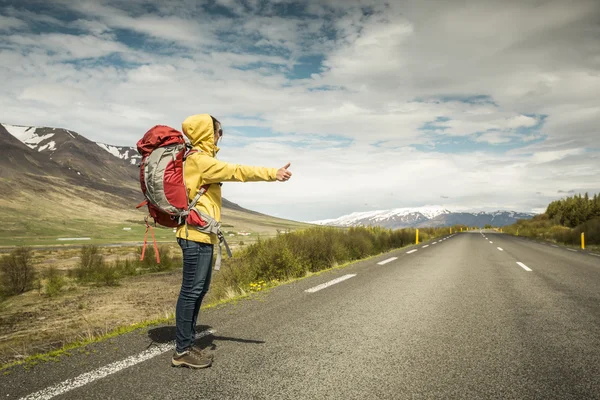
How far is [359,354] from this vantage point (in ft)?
11.1

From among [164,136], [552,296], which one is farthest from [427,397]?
[552,296]

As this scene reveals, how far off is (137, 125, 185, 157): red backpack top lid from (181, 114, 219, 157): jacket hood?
16 cm

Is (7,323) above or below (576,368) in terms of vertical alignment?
below

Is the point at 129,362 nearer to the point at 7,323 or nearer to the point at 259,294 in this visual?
the point at 259,294

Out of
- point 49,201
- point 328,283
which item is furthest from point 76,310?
point 49,201

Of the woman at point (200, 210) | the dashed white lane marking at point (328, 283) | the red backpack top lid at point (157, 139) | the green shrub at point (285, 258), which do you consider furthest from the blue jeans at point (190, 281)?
the green shrub at point (285, 258)

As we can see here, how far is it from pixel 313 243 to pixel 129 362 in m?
9.88

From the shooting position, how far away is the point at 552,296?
6.23 metres

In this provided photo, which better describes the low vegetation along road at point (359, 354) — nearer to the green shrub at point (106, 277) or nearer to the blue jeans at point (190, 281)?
the blue jeans at point (190, 281)

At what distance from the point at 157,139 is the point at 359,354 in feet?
8.70

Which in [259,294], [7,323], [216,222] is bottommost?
[7,323]

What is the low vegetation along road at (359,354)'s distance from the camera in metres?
2.69

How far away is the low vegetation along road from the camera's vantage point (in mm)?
2687

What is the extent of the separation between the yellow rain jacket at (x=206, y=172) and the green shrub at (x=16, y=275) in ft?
55.4
